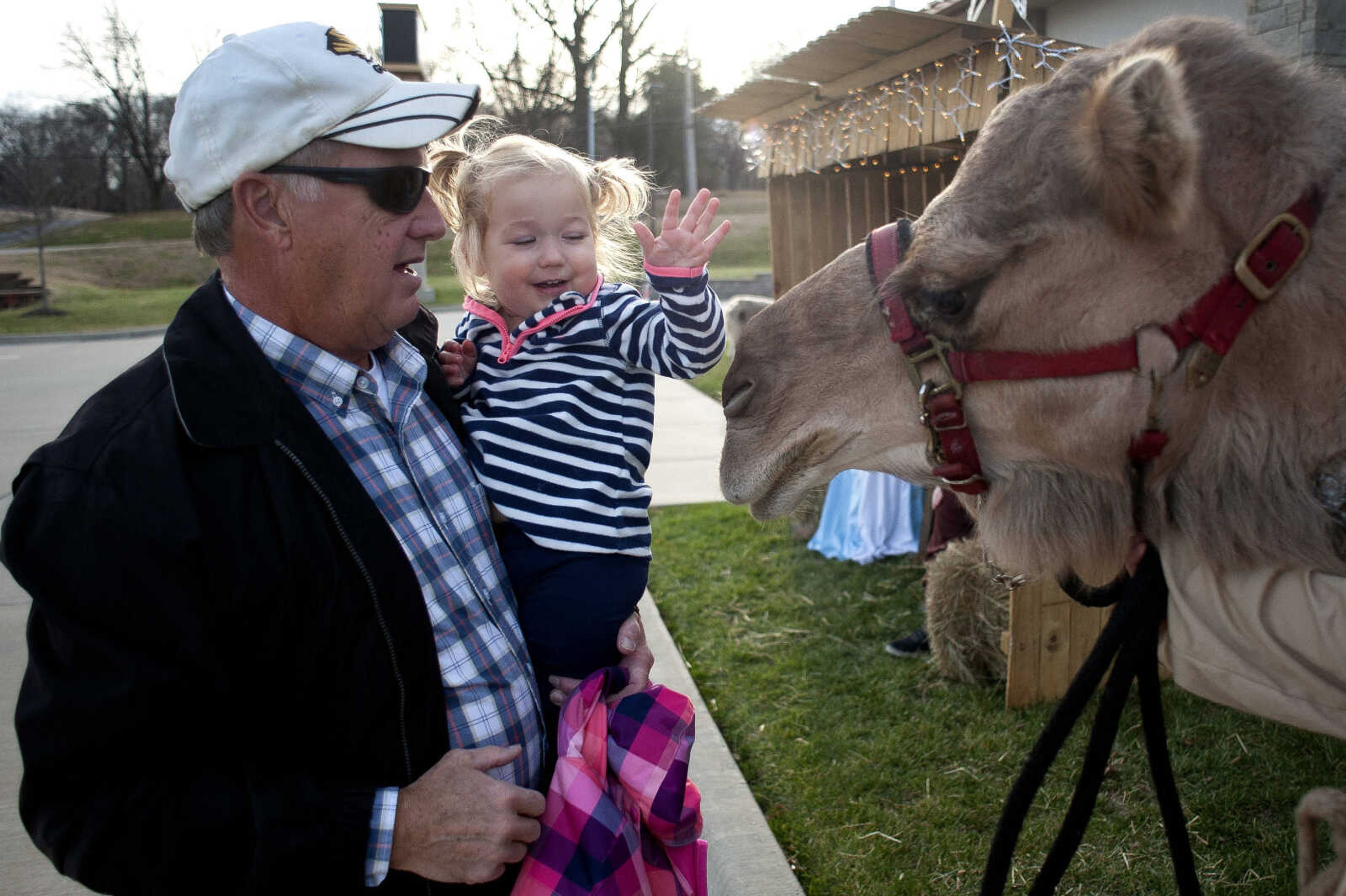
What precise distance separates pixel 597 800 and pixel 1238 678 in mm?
1024

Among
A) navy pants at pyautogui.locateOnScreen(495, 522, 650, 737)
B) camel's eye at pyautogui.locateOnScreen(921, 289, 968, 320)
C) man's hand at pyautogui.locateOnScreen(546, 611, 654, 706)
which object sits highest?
camel's eye at pyautogui.locateOnScreen(921, 289, 968, 320)

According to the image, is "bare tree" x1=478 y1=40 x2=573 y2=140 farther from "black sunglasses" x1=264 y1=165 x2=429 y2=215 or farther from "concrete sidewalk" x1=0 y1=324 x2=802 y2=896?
"black sunglasses" x1=264 y1=165 x2=429 y2=215

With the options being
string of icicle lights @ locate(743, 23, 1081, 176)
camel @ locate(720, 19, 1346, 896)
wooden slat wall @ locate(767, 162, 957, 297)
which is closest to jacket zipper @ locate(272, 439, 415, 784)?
camel @ locate(720, 19, 1346, 896)

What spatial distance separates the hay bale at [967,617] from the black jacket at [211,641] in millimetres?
3124

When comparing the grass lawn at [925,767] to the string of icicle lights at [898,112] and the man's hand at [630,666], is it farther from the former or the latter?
the string of icicle lights at [898,112]

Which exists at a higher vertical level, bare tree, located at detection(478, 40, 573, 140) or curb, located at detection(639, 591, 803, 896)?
bare tree, located at detection(478, 40, 573, 140)

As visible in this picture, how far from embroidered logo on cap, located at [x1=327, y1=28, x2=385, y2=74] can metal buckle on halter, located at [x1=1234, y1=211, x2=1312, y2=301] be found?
1354mm

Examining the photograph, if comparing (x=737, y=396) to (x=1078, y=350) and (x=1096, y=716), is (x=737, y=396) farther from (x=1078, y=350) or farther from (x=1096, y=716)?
(x=1096, y=716)

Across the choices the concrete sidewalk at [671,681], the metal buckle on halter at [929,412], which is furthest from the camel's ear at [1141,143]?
the concrete sidewalk at [671,681]

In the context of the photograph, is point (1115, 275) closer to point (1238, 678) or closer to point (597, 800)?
point (1238, 678)

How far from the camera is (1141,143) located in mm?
1299

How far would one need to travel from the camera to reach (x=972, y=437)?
160 centimetres

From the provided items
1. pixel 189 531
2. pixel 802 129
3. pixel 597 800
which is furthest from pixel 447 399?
pixel 802 129

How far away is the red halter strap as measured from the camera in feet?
4.32
